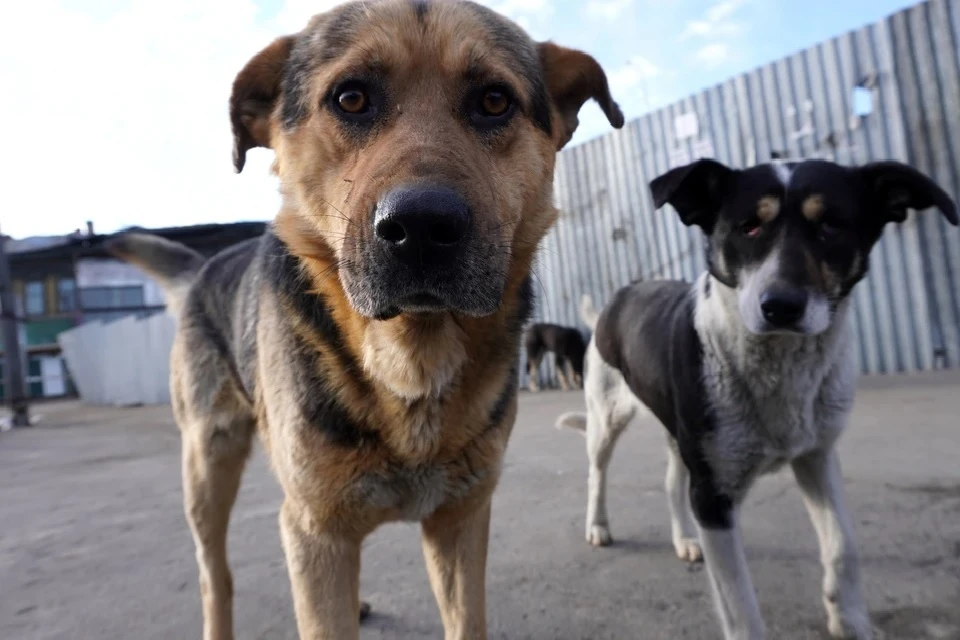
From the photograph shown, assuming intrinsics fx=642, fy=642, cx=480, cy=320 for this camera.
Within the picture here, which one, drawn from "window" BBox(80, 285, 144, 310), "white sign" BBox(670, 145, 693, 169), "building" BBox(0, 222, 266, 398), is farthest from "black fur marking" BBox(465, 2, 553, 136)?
"window" BBox(80, 285, 144, 310)

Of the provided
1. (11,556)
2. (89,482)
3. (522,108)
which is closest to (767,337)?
(522,108)

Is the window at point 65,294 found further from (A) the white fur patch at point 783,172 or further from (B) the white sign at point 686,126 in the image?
(A) the white fur patch at point 783,172

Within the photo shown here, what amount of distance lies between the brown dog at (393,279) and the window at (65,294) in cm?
3588

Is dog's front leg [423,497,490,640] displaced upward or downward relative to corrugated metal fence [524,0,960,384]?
downward

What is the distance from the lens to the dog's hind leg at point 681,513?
292cm

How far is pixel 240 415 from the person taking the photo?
8.68 ft

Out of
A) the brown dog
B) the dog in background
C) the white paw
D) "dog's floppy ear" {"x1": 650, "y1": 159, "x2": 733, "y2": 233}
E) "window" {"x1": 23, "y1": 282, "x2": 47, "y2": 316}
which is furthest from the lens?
"window" {"x1": 23, "y1": 282, "x2": 47, "y2": 316}

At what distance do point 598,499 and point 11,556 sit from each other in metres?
3.14

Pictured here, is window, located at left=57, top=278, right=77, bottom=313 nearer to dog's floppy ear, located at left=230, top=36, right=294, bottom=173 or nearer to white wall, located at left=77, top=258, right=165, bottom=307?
white wall, located at left=77, top=258, right=165, bottom=307

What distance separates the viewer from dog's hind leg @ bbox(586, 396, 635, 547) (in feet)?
10.5

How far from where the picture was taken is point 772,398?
2289 millimetres

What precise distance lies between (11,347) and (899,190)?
1447 cm

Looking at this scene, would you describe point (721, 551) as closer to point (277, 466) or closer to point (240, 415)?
point (277, 466)

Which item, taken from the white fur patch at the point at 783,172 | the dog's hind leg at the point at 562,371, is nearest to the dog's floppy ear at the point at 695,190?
the white fur patch at the point at 783,172
